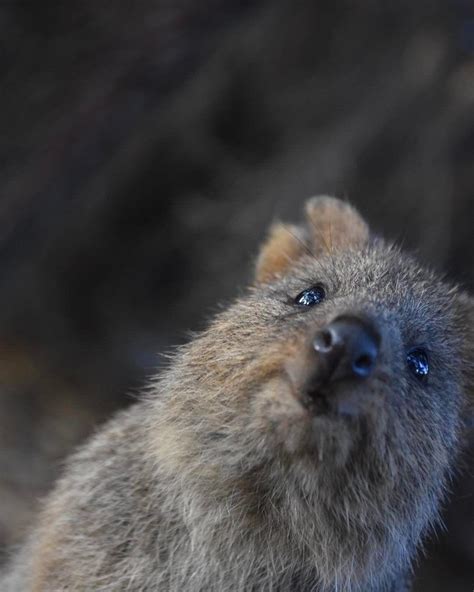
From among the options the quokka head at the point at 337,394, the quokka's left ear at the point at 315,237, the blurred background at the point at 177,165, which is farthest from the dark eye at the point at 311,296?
the blurred background at the point at 177,165

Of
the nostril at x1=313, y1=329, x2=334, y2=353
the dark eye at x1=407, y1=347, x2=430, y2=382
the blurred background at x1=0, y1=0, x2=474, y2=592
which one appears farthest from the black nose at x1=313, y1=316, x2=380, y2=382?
the blurred background at x1=0, y1=0, x2=474, y2=592

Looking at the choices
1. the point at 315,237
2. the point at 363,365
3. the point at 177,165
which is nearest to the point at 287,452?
the point at 363,365

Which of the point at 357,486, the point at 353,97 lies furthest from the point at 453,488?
the point at 353,97

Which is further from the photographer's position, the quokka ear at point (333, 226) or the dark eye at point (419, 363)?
the quokka ear at point (333, 226)

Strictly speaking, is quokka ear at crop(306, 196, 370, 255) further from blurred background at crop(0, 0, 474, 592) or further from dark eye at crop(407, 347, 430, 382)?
blurred background at crop(0, 0, 474, 592)

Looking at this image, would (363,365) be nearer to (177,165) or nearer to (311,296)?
(311,296)

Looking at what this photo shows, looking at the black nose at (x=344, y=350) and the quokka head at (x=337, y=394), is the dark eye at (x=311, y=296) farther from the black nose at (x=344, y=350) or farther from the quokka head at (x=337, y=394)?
the black nose at (x=344, y=350)
